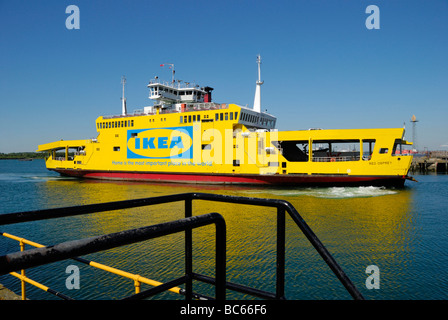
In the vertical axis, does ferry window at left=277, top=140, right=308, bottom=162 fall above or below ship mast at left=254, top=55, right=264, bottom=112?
below

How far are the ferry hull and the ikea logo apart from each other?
80.7 inches

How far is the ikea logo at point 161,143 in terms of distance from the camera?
1171 inches

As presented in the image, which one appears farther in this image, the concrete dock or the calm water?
the concrete dock

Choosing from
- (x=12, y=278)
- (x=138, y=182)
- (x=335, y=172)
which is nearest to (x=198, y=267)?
(x=12, y=278)

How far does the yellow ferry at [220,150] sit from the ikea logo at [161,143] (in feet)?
0.33

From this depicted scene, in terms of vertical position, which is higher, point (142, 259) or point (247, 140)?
point (247, 140)

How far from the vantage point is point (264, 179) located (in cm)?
2598

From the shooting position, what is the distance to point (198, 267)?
26.7 feet

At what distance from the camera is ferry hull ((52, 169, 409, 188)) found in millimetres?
23375

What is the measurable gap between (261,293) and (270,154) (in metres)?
23.8

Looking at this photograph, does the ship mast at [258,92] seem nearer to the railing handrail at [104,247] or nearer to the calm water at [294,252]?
the calm water at [294,252]

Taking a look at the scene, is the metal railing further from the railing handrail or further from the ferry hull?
the ferry hull

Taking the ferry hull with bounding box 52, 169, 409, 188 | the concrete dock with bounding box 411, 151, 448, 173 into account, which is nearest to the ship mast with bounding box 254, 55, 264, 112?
the ferry hull with bounding box 52, 169, 409, 188
